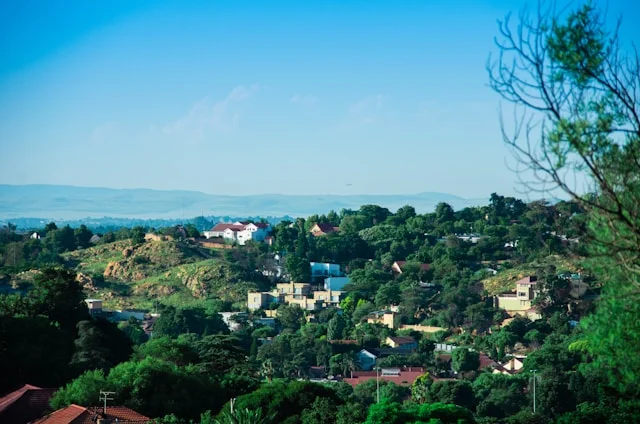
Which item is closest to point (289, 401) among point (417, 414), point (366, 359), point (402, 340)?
point (417, 414)

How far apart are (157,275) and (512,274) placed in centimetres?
2004

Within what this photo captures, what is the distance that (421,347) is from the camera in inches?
1930

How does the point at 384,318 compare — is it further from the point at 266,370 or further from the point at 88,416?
the point at 88,416

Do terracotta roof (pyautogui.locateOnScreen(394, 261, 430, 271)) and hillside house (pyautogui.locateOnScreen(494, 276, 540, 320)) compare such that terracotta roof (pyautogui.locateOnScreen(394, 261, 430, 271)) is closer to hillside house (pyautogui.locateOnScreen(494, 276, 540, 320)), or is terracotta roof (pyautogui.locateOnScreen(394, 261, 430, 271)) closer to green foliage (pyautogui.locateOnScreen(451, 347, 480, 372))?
hillside house (pyautogui.locateOnScreen(494, 276, 540, 320))

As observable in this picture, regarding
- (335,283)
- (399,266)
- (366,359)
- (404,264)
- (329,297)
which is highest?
(404,264)

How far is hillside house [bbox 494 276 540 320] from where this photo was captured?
55.8m

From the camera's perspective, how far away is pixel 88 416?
21.9 meters

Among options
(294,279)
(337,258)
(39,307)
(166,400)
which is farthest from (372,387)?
(337,258)

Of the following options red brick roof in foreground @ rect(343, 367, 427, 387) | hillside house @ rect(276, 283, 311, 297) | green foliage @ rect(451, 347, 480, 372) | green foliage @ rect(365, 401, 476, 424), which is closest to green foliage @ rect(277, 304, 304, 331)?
hillside house @ rect(276, 283, 311, 297)

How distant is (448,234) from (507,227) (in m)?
4.87

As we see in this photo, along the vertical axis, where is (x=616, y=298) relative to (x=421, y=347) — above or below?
above

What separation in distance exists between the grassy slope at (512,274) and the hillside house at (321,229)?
67.1ft

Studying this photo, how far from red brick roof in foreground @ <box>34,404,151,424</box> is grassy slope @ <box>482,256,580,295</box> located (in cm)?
3830

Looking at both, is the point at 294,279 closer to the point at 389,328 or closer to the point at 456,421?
the point at 389,328
